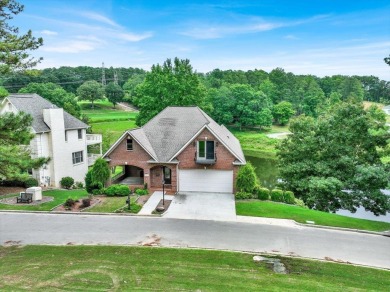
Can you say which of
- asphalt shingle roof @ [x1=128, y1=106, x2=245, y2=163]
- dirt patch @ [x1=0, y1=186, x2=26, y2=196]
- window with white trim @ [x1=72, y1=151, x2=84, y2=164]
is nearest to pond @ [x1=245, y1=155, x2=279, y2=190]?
asphalt shingle roof @ [x1=128, y1=106, x2=245, y2=163]

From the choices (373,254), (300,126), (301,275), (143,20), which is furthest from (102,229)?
(143,20)

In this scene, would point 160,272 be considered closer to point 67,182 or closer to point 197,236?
point 197,236

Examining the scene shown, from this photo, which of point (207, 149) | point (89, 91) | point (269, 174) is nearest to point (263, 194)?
point (207, 149)

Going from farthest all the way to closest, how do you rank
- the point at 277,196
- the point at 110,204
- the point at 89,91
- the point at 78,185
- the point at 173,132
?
1. the point at 89,91
2. the point at 78,185
3. the point at 173,132
4. the point at 277,196
5. the point at 110,204

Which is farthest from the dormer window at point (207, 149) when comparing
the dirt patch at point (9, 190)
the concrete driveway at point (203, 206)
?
the dirt patch at point (9, 190)

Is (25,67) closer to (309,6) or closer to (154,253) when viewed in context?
(154,253)

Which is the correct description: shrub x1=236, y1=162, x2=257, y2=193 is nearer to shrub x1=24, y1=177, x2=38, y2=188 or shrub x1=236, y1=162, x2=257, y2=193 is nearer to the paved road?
the paved road
